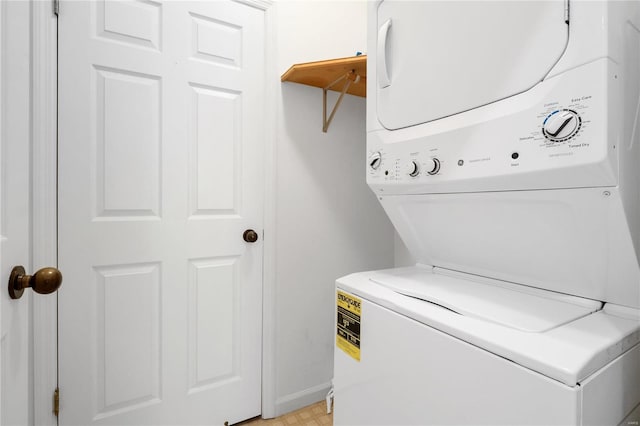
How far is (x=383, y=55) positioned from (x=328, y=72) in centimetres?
58

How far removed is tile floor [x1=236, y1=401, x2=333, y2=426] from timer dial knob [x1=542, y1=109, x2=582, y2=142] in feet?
5.63

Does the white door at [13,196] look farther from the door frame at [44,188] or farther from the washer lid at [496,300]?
the washer lid at [496,300]

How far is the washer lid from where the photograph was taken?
2.39ft

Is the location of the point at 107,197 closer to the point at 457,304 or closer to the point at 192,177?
the point at 192,177

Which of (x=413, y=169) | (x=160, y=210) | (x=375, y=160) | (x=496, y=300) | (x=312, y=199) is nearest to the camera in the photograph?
(x=496, y=300)

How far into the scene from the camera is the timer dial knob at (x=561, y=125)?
64 centimetres

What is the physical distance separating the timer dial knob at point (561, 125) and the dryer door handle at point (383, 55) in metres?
0.55

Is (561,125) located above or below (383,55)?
below

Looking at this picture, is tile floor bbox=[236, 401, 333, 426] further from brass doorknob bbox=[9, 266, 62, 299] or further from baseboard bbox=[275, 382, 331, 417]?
brass doorknob bbox=[9, 266, 62, 299]

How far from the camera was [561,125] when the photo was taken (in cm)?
66

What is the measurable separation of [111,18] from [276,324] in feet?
5.43

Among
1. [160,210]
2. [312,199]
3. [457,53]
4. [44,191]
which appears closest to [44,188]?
[44,191]

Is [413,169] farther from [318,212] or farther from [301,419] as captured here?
[301,419]

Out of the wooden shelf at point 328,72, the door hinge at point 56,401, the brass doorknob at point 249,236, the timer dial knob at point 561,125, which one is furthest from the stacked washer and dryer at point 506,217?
the door hinge at point 56,401
